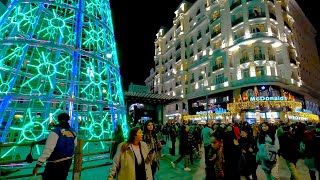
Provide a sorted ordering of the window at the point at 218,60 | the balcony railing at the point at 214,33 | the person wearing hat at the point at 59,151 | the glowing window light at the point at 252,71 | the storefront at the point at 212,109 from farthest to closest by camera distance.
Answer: the balcony railing at the point at 214,33, the window at the point at 218,60, the storefront at the point at 212,109, the glowing window light at the point at 252,71, the person wearing hat at the point at 59,151

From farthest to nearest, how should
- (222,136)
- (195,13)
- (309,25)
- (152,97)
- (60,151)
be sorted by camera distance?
1. (309,25)
2. (195,13)
3. (152,97)
4. (222,136)
5. (60,151)

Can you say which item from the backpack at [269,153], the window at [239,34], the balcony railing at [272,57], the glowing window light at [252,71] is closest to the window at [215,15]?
the window at [239,34]

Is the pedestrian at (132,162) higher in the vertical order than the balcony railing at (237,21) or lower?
lower

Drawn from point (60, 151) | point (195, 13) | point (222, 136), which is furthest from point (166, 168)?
point (195, 13)

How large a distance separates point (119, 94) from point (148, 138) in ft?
13.2

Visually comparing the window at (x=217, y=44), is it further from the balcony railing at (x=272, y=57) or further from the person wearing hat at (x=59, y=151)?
the person wearing hat at (x=59, y=151)

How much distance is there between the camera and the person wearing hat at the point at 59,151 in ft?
10.5

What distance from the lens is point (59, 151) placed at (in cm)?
331

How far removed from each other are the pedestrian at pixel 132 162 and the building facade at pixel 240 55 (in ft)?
74.6

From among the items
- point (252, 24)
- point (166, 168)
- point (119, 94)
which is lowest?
point (166, 168)

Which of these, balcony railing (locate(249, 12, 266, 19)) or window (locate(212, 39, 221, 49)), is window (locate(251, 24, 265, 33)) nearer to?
balcony railing (locate(249, 12, 266, 19))

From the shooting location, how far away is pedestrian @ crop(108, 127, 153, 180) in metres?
2.74

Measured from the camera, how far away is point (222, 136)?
4.09m

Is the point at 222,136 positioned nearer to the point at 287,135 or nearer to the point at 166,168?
the point at 287,135
